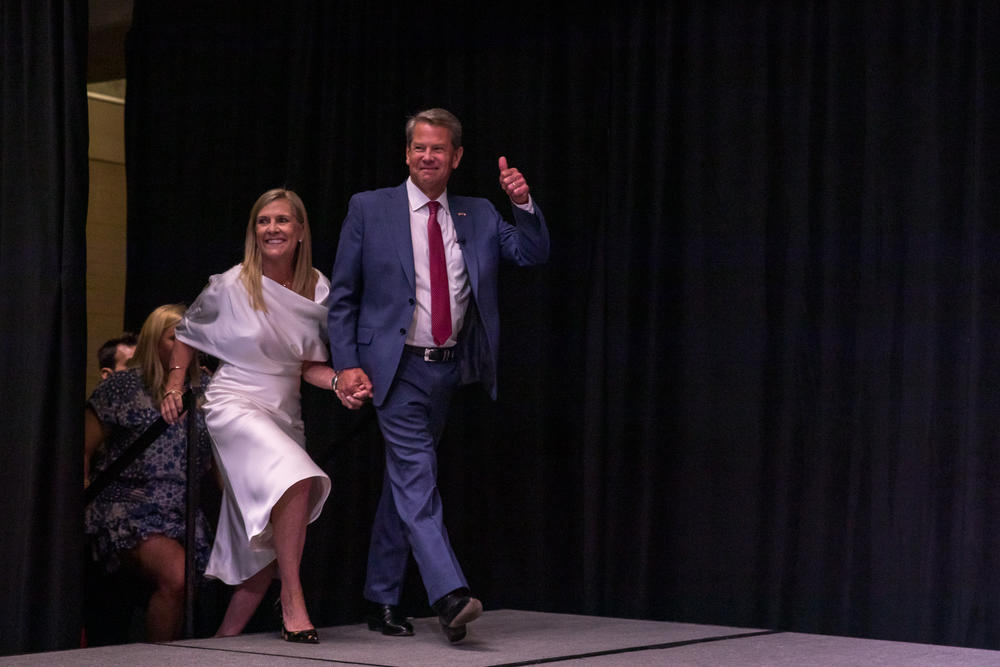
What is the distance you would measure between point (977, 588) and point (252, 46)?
3.74 meters

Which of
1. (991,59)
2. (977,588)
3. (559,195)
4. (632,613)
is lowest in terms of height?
(632,613)

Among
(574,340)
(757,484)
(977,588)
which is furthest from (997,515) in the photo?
(574,340)

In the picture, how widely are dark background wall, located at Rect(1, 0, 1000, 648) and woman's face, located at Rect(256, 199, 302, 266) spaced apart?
0.79m

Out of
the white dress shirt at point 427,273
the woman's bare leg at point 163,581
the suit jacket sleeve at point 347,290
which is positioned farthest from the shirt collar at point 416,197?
the woman's bare leg at point 163,581

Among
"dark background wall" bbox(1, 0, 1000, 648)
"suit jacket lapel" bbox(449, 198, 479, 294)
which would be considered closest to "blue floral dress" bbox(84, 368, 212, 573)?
"dark background wall" bbox(1, 0, 1000, 648)

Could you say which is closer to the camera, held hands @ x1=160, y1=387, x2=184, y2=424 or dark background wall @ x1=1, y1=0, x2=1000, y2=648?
held hands @ x1=160, y1=387, x2=184, y2=424

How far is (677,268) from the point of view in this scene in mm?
4953

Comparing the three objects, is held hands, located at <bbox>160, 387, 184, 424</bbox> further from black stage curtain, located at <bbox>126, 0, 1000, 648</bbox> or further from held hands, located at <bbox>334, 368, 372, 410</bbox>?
black stage curtain, located at <bbox>126, 0, 1000, 648</bbox>

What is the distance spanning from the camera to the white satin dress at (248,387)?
3.44 m

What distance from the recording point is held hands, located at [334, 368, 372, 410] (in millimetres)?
3350

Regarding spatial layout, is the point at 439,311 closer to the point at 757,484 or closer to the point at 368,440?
the point at 757,484

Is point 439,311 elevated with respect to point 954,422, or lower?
elevated

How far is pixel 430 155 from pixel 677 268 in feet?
5.66

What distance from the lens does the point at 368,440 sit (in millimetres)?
5523
